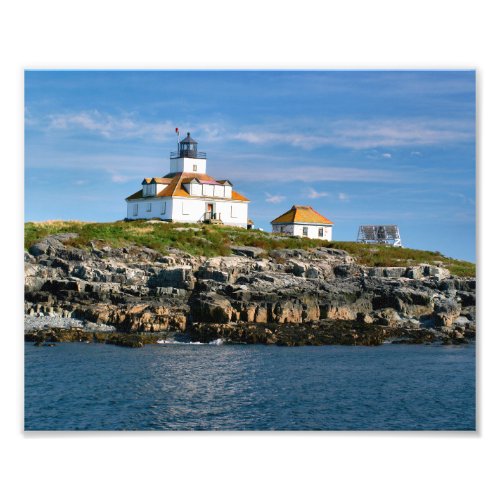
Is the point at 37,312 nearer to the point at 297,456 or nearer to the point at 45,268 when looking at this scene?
the point at 45,268

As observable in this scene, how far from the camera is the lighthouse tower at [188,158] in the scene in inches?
1829

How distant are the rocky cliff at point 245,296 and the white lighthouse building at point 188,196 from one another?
342 inches

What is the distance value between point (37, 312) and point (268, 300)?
9.04 m

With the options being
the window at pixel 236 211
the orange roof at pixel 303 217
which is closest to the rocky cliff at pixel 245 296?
the window at pixel 236 211

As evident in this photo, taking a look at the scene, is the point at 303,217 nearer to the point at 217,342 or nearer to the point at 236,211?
the point at 236,211

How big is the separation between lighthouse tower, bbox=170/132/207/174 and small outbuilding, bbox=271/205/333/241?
22.1 feet

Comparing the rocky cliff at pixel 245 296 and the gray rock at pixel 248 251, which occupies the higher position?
the gray rock at pixel 248 251

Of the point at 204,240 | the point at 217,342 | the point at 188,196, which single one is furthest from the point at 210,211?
the point at 217,342

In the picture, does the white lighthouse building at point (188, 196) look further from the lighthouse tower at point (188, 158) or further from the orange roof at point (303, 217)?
the orange roof at point (303, 217)

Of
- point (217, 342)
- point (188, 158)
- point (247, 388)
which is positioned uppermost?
point (188, 158)

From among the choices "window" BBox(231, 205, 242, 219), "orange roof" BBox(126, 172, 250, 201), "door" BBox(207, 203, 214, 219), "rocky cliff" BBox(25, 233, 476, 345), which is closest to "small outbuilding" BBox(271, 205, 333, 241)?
"window" BBox(231, 205, 242, 219)

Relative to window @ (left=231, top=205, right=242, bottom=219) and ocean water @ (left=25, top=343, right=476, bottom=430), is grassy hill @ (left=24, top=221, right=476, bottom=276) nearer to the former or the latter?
window @ (left=231, top=205, right=242, bottom=219)

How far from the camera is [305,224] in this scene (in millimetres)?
49500

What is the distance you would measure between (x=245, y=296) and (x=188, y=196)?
1565 cm
